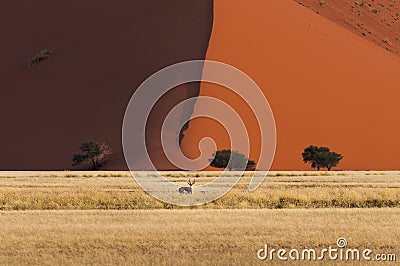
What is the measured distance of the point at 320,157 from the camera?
139 feet

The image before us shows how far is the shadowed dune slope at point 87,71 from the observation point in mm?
46688

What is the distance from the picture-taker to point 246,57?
49.8 meters

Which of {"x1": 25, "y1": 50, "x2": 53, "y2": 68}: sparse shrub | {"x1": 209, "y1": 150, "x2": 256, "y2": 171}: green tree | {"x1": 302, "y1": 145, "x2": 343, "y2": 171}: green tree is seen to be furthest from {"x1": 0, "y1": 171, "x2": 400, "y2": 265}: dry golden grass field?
{"x1": 25, "y1": 50, "x2": 53, "y2": 68}: sparse shrub

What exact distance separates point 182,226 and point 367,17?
204 feet

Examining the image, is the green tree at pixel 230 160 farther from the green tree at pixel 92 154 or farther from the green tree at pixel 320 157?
the green tree at pixel 92 154

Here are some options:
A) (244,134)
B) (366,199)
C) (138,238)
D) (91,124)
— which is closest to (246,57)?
(244,134)

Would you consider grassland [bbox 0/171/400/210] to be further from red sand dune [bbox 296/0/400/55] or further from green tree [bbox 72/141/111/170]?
red sand dune [bbox 296/0/400/55]

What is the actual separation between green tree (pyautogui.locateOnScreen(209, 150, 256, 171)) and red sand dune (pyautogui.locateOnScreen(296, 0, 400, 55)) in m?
30.0

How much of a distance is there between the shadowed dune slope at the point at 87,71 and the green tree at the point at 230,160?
288 cm

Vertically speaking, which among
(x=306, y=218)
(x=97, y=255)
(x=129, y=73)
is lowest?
(x=97, y=255)

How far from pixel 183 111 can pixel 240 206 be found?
22.1 metres

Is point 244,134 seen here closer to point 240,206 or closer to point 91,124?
point 91,124

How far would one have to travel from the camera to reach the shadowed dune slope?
46.7m

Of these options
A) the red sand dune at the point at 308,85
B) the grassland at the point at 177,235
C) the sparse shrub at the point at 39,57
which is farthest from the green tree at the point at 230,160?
the sparse shrub at the point at 39,57
